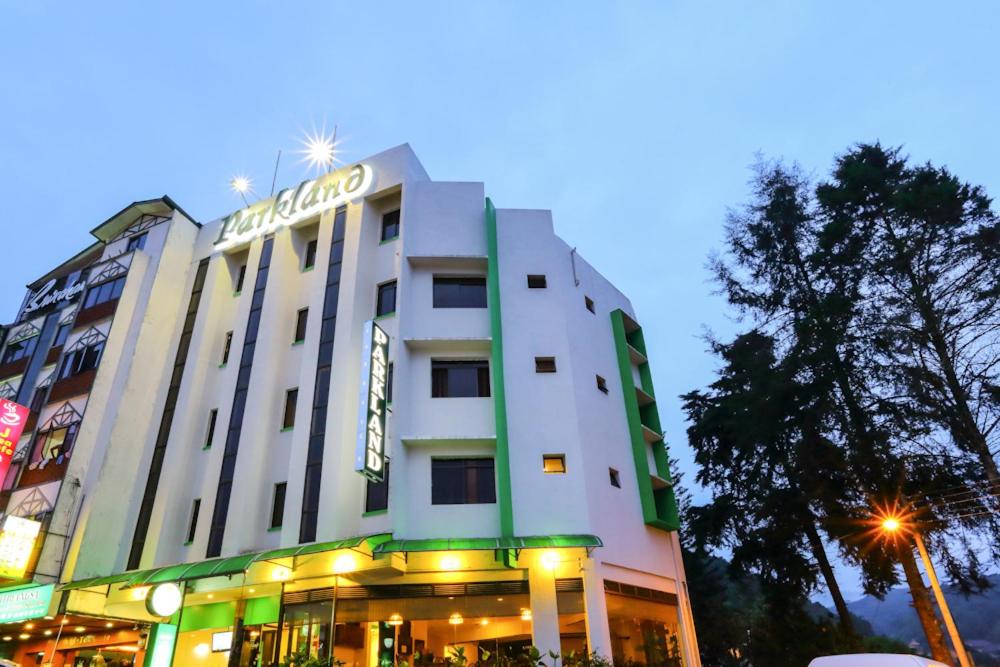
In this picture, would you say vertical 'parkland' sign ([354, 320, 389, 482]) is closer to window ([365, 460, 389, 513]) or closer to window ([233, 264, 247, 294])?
window ([365, 460, 389, 513])

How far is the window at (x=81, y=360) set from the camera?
25.6 meters

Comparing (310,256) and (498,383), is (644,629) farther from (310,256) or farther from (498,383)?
(310,256)

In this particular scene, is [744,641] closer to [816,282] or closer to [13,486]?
[816,282]

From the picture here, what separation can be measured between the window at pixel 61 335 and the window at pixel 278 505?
16107mm

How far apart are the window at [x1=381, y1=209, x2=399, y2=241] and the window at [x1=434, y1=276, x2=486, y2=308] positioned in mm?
2950

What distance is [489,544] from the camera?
51.6 feet

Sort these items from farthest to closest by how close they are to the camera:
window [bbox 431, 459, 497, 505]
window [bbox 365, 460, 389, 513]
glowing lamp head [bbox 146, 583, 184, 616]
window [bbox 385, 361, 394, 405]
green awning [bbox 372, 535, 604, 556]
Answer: window [bbox 385, 361, 394, 405] → window [bbox 431, 459, 497, 505] → window [bbox 365, 460, 389, 513] → green awning [bbox 372, 535, 604, 556] → glowing lamp head [bbox 146, 583, 184, 616]

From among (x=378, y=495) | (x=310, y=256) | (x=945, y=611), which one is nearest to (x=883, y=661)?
(x=945, y=611)

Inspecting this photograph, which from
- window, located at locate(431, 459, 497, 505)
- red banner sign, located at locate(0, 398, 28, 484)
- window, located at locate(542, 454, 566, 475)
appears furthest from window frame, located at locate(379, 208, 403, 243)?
red banner sign, located at locate(0, 398, 28, 484)

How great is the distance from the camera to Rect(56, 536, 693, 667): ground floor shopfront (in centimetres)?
1655

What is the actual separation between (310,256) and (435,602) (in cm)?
1475

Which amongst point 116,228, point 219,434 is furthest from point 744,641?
point 116,228

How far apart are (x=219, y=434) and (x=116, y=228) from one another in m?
15.3

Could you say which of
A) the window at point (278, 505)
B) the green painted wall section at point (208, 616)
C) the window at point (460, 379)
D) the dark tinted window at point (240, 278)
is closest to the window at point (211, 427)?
the window at point (278, 505)
